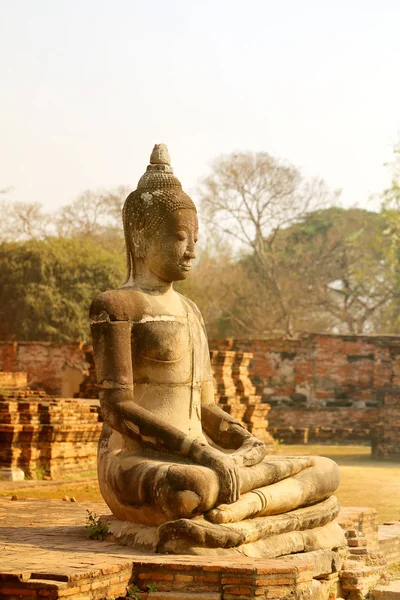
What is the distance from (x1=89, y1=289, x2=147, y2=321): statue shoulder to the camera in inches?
239

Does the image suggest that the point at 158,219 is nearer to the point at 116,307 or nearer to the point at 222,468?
the point at 116,307

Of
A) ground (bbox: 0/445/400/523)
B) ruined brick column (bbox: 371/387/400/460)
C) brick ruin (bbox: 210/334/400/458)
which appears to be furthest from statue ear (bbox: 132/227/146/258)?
brick ruin (bbox: 210/334/400/458)

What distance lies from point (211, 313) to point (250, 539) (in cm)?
3056

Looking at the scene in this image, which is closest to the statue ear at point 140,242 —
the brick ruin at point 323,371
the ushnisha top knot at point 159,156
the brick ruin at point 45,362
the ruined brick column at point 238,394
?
the ushnisha top knot at point 159,156

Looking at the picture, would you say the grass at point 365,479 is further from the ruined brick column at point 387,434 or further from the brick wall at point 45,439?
the brick wall at point 45,439

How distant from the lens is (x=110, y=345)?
600 cm

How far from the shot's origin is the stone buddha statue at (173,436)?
557cm

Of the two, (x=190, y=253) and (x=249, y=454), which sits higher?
(x=190, y=253)

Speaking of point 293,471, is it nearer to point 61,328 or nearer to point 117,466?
point 117,466

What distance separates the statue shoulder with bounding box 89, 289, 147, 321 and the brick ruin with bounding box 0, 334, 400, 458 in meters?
17.2

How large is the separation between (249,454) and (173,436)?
491 mm

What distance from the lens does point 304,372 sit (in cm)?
2417

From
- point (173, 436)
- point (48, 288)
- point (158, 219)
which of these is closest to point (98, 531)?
point (173, 436)

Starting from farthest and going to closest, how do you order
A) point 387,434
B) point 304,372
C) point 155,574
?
point 304,372, point 387,434, point 155,574
